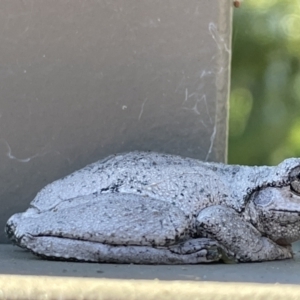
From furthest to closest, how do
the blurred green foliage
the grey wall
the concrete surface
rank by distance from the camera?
1. the blurred green foliage
2. the grey wall
3. the concrete surface

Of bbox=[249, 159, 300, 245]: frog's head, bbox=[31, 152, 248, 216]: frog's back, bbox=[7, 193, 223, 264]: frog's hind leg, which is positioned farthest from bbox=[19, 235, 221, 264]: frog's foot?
bbox=[249, 159, 300, 245]: frog's head

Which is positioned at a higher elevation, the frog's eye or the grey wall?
the grey wall

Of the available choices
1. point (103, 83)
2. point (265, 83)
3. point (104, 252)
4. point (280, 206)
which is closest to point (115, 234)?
point (104, 252)

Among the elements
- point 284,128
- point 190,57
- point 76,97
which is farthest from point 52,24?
point 284,128

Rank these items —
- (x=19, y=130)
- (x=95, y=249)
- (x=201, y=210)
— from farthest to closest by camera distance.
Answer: (x=19, y=130)
(x=201, y=210)
(x=95, y=249)

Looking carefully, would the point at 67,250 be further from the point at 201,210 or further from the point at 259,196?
the point at 259,196

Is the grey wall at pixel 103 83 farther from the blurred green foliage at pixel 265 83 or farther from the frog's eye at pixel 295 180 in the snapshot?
the blurred green foliage at pixel 265 83

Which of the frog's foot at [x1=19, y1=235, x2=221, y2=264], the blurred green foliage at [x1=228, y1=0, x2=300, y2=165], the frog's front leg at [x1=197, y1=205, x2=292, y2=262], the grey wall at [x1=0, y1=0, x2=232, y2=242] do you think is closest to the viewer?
the frog's foot at [x1=19, y1=235, x2=221, y2=264]

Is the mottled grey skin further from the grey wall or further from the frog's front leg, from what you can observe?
the grey wall
